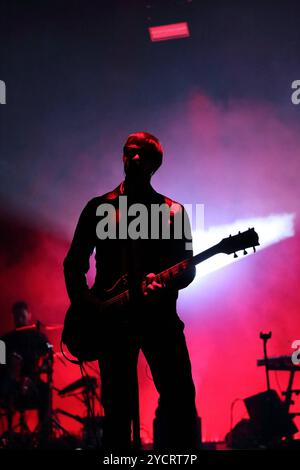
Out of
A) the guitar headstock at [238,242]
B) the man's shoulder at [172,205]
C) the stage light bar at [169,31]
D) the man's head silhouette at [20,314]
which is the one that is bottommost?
the man's head silhouette at [20,314]

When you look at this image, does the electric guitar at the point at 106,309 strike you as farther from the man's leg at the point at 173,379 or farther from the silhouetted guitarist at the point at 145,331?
the man's leg at the point at 173,379

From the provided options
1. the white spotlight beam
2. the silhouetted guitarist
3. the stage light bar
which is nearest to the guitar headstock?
the silhouetted guitarist

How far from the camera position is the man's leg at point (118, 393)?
2584 millimetres

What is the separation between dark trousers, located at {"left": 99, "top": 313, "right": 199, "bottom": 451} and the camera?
2596 mm

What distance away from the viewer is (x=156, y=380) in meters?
2.66

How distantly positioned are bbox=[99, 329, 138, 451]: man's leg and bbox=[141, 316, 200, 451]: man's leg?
10 centimetres

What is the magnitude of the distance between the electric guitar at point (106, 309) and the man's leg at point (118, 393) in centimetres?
15

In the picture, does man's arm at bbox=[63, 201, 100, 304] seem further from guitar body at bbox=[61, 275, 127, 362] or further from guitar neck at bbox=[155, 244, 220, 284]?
guitar neck at bbox=[155, 244, 220, 284]

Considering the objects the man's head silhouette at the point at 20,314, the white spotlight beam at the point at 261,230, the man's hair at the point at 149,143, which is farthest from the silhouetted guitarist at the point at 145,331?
the man's head silhouette at the point at 20,314

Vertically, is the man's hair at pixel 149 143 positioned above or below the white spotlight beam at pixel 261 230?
below

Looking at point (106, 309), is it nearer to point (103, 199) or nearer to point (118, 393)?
point (118, 393)

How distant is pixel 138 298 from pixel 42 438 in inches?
197

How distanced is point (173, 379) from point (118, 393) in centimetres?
28

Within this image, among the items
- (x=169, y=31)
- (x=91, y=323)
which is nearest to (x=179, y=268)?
(x=91, y=323)
